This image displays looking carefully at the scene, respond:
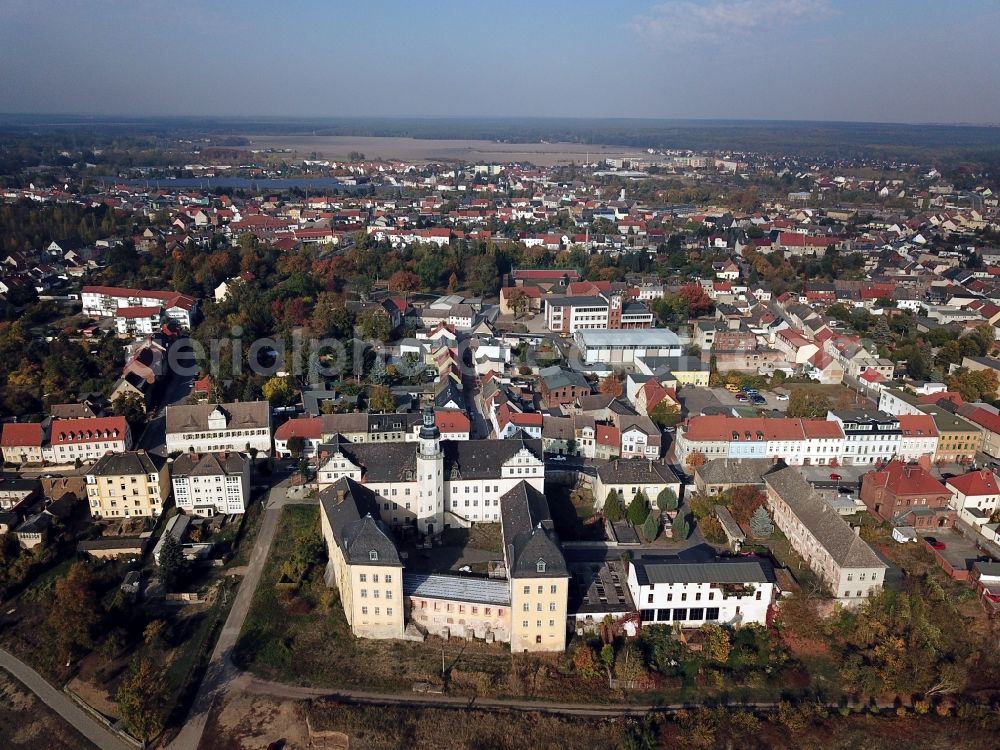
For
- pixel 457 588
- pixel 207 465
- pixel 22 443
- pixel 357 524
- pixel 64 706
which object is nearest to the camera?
pixel 64 706

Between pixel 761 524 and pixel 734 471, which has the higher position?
pixel 734 471

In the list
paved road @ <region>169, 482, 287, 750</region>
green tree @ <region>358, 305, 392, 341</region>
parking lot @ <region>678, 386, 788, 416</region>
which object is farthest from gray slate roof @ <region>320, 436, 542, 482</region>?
green tree @ <region>358, 305, 392, 341</region>

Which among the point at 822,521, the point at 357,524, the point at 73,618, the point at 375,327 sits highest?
the point at 375,327

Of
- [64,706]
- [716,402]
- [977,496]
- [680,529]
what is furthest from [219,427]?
[977,496]

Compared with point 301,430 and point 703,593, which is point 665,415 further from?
point 301,430

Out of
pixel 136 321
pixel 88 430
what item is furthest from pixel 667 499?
pixel 136 321

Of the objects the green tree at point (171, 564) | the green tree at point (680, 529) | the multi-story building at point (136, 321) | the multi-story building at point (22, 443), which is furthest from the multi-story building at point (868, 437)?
the multi-story building at point (136, 321)

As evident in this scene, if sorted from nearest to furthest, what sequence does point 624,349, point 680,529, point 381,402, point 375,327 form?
1. point 680,529
2. point 381,402
3. point 624,349
4. point 375,327

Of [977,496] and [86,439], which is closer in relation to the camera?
[977,496]
